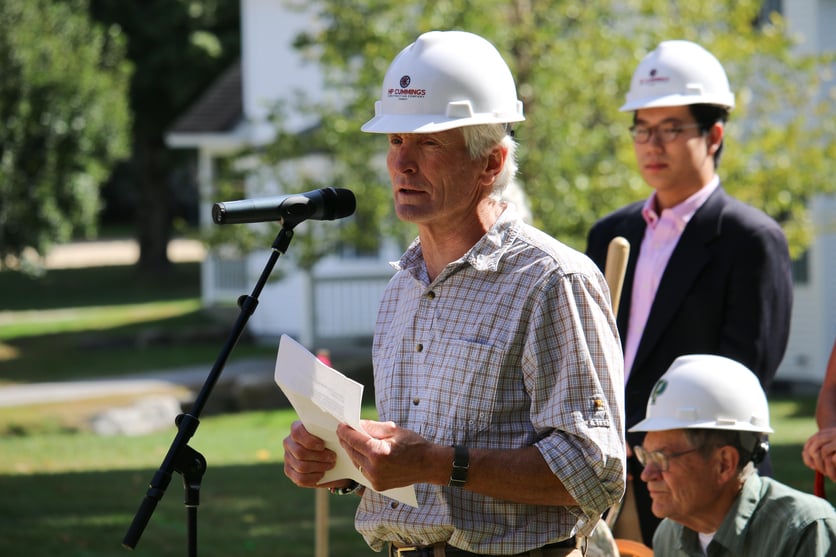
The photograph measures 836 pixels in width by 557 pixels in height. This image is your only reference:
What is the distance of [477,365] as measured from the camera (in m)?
3.07

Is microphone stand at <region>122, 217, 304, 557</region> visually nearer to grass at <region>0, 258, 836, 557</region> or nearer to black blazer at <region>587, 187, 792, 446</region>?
black blazer at <region>587, 187, 792, 446</region>

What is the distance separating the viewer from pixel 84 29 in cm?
2402

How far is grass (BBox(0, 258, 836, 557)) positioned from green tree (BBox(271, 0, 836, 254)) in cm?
279

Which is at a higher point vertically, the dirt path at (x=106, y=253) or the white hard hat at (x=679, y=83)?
the white hard hat at (x=679, y=83)

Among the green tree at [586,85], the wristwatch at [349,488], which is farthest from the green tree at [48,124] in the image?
the wristwatch at [349,488]

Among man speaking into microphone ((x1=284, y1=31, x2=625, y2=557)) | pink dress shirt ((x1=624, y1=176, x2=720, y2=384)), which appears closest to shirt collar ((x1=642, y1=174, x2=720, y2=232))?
pink dress shirt ((x1=624, y1=176, x2=720, y2=384))

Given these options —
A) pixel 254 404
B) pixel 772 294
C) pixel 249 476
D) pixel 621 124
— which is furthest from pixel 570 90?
pixel 772 294

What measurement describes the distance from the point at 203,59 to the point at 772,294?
27.7 m

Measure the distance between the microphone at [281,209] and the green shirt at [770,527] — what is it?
1.51 m

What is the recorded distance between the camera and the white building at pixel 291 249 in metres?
17.7

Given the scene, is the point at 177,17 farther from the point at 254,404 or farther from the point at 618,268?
the point at 618,268

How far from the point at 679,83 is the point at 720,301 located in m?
0.88

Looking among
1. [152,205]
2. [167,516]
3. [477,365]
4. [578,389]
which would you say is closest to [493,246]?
[477,365]

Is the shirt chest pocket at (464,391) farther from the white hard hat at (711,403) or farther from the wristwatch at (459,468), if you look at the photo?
the white hard hat at (711,403)
